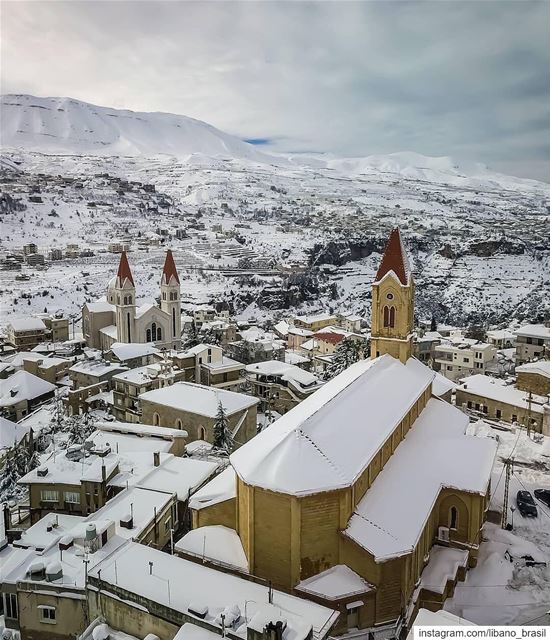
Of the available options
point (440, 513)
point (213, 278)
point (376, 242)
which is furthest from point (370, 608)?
point (376, 242)

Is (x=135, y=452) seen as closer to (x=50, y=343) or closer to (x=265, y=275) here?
(x=50, y=343)

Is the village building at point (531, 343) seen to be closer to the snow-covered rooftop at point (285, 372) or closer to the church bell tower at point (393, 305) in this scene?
the snow-covered rooftop at point (285, 372)

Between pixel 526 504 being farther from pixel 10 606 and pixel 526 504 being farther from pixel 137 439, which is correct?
pixel 10 606

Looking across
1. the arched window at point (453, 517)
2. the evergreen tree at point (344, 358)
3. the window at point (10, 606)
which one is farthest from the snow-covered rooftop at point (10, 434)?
the arched window at point (453, 517)

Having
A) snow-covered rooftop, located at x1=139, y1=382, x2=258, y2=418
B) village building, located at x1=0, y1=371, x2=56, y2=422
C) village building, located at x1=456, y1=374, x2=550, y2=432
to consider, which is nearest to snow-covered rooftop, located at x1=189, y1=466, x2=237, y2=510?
snow-covered rooftop, located at x1=139, y1=382, x2=258, y2=418

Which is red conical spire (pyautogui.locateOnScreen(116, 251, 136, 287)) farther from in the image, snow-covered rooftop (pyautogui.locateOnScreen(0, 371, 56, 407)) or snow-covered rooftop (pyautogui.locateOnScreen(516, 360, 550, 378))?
snow-covered rooftop (pyautogui.locateOnScreen(516, 360, 550, 378))
